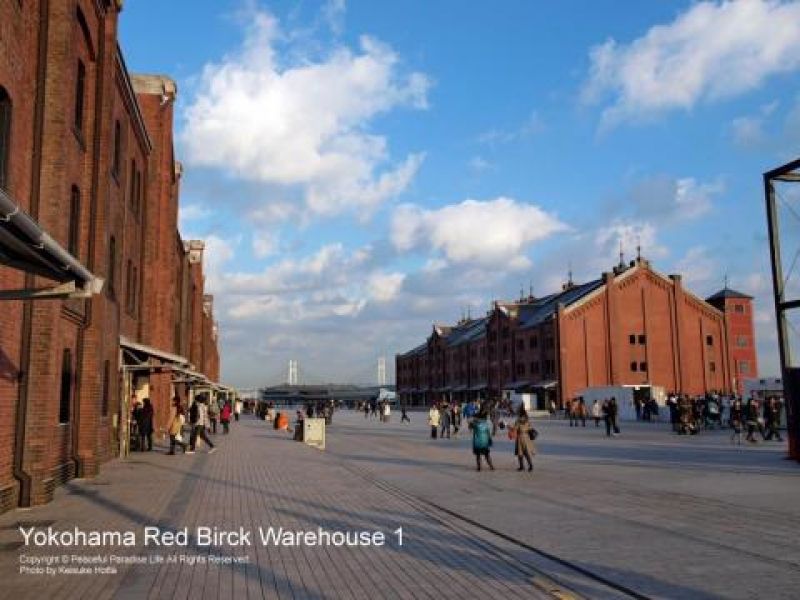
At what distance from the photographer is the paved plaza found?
7098mm

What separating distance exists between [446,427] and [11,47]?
2583 centimetres

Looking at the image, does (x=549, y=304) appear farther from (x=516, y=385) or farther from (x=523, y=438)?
(x=523, y=438)

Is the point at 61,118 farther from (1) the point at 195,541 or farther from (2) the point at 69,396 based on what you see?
(1) the point at 195,541

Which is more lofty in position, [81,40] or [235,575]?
[81,40]

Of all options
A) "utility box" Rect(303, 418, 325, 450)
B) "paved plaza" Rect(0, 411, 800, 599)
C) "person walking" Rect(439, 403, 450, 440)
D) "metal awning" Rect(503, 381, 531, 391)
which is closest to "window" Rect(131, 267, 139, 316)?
"paved plaza" Rect(0, 411, 800, 599)

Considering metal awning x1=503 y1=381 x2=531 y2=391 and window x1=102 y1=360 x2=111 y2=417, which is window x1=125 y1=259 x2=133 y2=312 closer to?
window x1=102 y1=360 x2=111 y2=417

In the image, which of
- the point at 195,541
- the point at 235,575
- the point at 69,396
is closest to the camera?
the point at 235,575

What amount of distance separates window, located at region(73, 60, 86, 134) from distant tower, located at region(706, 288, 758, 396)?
228ft

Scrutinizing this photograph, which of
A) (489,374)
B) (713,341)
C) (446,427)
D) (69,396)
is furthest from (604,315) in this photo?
(69,396)

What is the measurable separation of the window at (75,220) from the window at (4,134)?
429cm

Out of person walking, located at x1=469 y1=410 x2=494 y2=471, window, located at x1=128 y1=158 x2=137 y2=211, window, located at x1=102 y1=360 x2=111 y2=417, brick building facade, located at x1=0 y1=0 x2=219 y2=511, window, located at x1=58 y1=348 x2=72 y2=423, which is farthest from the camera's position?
window, located at x1=128 y1=158 x2=137 y2=211

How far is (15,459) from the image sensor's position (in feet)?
37.2

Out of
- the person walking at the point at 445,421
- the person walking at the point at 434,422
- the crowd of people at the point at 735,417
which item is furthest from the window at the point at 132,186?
the crowd of people at the point at 735,417

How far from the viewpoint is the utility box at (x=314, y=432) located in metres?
28.2
